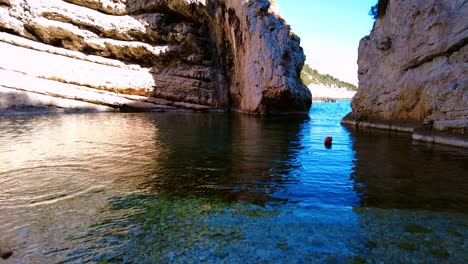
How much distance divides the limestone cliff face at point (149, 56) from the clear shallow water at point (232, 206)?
78.4 feet

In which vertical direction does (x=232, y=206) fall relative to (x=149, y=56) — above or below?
below

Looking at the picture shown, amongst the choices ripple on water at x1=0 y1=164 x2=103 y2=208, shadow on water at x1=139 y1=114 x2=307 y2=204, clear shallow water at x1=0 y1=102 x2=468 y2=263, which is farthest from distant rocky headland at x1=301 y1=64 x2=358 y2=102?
ripple on water at x1=0 y1=164 x2=103 y2=208

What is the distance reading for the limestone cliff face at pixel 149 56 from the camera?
3447 cm

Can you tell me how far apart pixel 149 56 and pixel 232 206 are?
3855cm

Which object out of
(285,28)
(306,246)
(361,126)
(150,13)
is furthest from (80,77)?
(306,246)

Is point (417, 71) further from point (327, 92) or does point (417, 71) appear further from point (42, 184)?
point (327, 92)

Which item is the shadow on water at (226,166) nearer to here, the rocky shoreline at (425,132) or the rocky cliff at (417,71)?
the rocky shoreline at (425,132)

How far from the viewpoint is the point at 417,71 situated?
18.2 metres

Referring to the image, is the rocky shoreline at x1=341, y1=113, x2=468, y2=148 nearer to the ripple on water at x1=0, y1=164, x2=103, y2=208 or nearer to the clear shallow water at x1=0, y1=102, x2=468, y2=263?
the clear shallow water at x1=0, y1=102, x2=468, y2=263

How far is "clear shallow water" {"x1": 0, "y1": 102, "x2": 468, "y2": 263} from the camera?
4.71 metres

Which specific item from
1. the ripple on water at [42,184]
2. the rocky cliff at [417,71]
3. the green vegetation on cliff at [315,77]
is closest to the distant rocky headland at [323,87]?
the green vegetation on cliff at [315,77]

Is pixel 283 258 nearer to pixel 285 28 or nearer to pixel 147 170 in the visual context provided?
pixel 147 170

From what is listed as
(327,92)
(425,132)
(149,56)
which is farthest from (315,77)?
(425,132)

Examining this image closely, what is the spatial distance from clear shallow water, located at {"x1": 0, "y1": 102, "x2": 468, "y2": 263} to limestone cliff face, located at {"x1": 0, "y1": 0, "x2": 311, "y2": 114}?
941 inches
